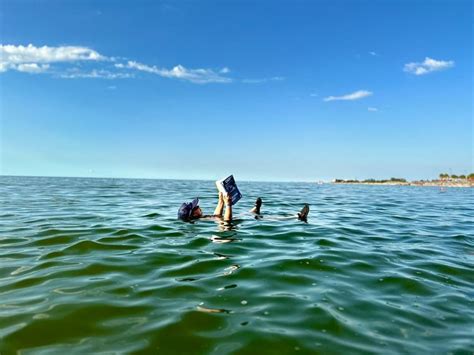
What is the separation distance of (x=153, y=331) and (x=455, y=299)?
5.12 metres

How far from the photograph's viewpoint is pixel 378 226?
1428cm

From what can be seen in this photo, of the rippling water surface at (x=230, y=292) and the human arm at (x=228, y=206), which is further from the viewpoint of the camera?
the human arm at (x=228, y=206)

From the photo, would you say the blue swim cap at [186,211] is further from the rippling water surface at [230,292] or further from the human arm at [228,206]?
the rippling water surface at [230,292]

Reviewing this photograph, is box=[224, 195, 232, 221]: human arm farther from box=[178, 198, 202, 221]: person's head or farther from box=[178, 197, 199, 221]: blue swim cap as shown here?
box=[178, 197, 199, 221]: blue swim cap

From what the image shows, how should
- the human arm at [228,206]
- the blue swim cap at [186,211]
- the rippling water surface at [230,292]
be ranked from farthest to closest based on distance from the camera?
the blue swim cap at [186,211]
the human arm at [228,206]
the rippling water surface at [230,292]

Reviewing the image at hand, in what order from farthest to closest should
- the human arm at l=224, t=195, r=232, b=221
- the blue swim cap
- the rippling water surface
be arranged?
the blue swim cap
the human arm at l=224, t=195, r=232, b=221
the rippling water surface

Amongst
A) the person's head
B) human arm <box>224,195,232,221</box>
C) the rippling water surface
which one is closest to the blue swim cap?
the person's head

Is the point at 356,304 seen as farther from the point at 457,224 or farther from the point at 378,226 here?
the point at 457,224

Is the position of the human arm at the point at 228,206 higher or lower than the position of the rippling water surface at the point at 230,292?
higher

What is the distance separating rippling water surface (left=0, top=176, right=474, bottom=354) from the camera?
15.1 feet

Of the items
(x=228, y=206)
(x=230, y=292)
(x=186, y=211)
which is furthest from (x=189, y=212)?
(x=230, y=292)

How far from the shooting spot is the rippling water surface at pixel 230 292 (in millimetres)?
4594

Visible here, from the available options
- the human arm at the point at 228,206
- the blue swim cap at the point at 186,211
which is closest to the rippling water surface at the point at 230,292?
the human arm at the point at 228,206

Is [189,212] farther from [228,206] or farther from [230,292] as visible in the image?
[230,292]
